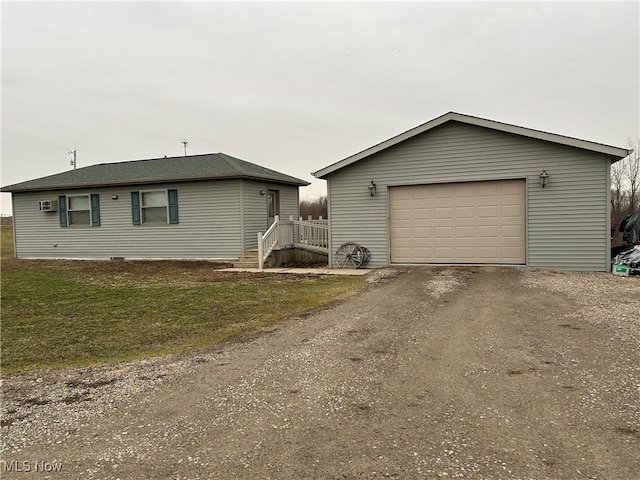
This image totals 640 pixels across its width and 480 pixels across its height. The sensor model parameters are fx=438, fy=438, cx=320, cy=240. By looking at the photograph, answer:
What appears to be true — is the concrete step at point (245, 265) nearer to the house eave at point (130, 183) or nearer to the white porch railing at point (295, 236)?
the white porch railing at point (295, 236)

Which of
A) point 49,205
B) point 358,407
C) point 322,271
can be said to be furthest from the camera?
point 49,205

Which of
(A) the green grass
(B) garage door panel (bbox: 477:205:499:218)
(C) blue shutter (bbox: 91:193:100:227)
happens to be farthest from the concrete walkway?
(C) blue shutter (bbox: 91:193:100:227)

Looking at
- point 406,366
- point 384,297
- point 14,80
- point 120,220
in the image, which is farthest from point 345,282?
point 14,80

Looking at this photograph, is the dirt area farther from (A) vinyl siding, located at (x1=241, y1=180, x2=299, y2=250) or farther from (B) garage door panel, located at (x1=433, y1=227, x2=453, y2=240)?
(A) vinyl siding, located at (x1=241, y1=180, x2=299, y2=250)

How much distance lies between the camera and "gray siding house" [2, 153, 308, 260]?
15.3 m

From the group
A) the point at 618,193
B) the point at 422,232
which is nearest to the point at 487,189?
the point at 422,232

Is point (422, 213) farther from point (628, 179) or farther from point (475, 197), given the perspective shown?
point (628, 179)

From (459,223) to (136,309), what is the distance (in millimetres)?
8186

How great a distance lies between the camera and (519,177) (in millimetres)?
11070

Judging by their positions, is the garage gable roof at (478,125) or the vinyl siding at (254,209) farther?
the vinyl siding at (254,209)

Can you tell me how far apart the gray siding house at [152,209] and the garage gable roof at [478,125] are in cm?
389

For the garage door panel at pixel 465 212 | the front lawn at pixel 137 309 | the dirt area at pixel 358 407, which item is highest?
the garage door panel at pixel 465 212

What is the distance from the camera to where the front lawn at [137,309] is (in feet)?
17.4

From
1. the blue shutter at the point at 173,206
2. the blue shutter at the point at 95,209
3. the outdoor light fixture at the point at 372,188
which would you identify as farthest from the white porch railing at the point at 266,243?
the blue shutter at the point at 95,209
